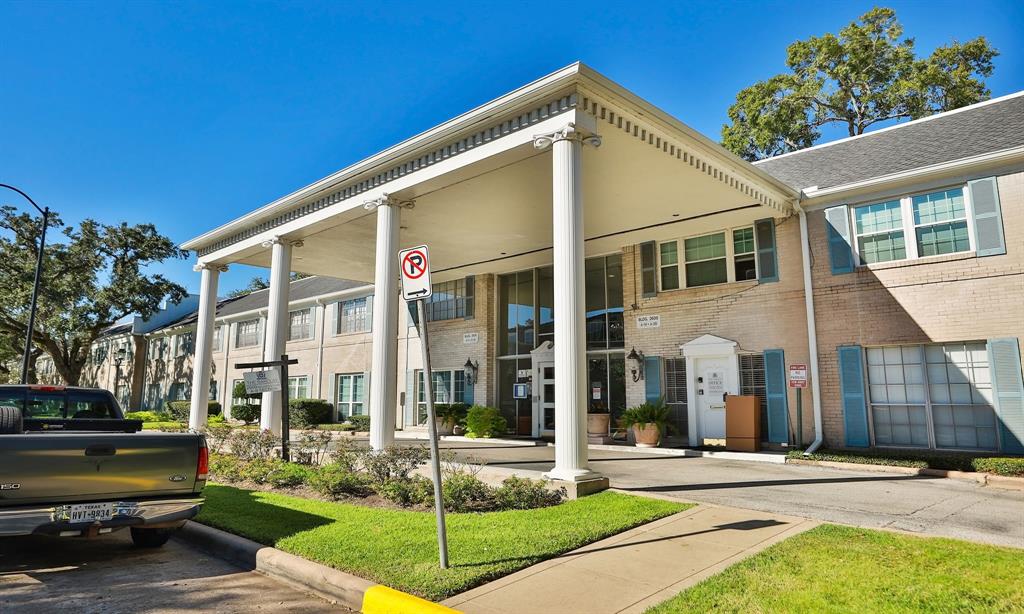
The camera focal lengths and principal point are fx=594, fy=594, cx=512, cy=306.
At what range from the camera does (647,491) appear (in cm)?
819

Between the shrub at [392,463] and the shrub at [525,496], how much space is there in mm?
1715

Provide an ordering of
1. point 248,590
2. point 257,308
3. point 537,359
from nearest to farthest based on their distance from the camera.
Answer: point 248,590 → point 537,359 → point 257,308

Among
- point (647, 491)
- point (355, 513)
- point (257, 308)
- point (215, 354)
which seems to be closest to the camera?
point (355, 513)

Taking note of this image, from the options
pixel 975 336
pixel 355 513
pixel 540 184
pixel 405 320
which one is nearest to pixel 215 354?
pixel 405 320

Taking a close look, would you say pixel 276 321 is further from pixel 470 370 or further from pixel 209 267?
pixel 470 370

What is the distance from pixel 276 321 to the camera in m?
14.9

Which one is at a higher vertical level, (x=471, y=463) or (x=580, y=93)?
(x=580, y=93)

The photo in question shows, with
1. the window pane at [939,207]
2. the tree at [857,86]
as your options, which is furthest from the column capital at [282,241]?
the tree at [857,86]

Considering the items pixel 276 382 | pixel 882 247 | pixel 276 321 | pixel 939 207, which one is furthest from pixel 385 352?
pixel 939 207

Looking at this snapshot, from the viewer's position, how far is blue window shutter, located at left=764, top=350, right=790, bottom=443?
12.8 meters

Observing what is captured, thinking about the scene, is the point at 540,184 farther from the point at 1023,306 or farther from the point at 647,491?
the point at 1023,306

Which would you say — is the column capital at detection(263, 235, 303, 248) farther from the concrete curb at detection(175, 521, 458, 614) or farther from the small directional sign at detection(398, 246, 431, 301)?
the small directional sign at detection(398, 246, 431, 301)

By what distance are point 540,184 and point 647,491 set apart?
639cm

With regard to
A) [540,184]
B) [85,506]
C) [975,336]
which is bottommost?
[85,506]
